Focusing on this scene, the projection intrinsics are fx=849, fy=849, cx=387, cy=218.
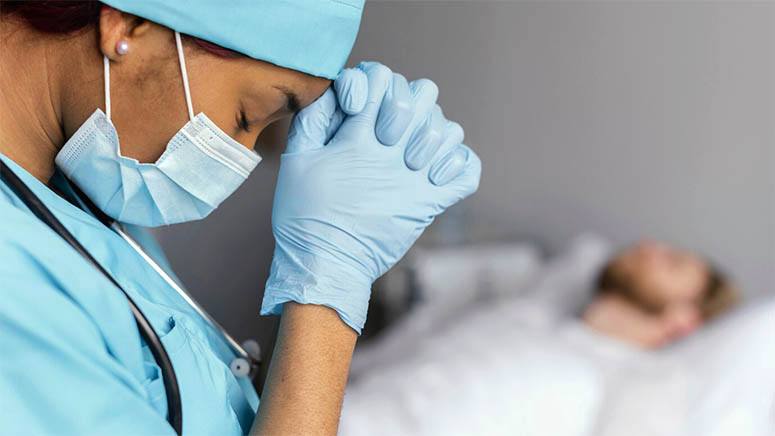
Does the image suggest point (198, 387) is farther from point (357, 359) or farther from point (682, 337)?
point (682, 337)

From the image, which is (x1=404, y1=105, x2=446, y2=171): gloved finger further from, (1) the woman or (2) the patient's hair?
(2) the patient's hair

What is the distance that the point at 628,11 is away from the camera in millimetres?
2533

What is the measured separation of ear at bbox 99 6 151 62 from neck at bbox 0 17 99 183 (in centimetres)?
2

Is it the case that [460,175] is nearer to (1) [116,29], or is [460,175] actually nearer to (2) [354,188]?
(2) [354,188]

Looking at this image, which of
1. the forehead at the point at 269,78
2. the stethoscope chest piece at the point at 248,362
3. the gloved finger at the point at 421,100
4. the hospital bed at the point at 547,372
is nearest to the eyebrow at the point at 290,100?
the forehead at the point at 269,78

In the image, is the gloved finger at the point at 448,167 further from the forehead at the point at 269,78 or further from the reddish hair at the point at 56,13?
the reddish hair at the point at 56,13

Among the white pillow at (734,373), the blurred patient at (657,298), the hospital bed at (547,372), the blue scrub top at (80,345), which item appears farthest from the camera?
the blurred patient at (657,298)

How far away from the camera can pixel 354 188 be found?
84 centimetres

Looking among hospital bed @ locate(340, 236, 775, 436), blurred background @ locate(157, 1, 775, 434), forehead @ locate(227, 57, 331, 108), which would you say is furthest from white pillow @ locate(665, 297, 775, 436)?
forehead @ locate(227, 57, 331, 108)

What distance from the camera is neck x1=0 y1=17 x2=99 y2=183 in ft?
2.36

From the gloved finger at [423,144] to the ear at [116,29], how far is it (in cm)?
29

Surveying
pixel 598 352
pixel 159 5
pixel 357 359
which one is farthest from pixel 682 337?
pixel 159 5

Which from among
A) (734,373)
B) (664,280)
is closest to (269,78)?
(734,373)

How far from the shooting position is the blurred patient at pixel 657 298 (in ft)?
7.66
